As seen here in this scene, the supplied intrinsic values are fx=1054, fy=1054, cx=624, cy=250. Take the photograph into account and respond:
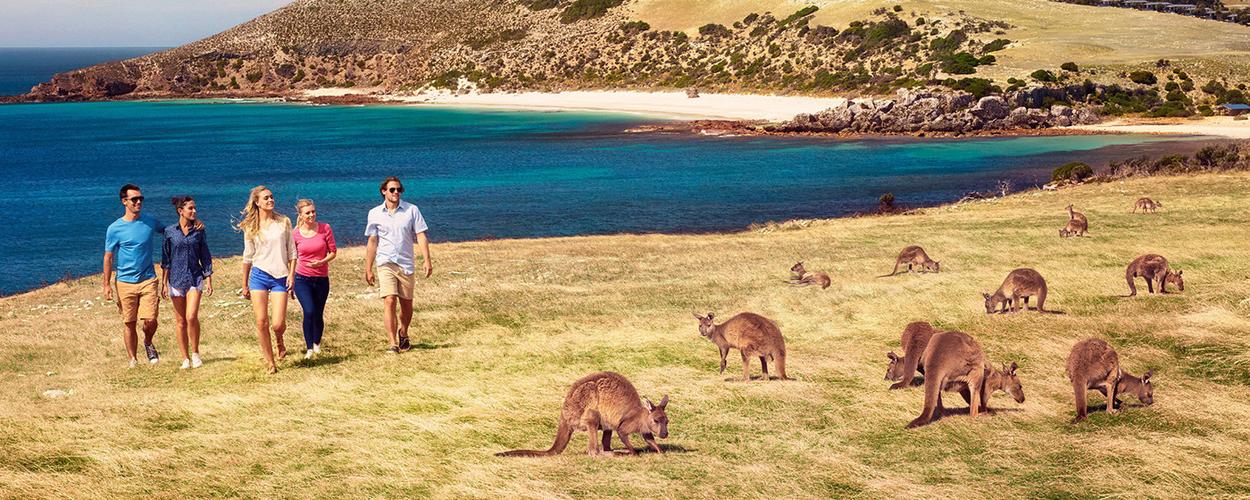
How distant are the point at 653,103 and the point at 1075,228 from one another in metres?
101

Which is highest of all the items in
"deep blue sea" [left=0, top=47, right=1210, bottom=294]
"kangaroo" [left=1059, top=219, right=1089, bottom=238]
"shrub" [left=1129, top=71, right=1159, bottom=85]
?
"shrub" [left=1129, top=71, right=1159, bottom=85]

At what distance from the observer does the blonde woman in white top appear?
14852 millimetres

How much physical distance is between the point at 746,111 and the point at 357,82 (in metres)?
93.9

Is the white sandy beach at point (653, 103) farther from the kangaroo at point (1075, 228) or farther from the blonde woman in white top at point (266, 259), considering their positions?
the blonde woman in white top at point (266, 259)

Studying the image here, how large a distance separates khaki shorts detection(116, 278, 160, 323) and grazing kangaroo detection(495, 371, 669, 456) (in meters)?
8.51

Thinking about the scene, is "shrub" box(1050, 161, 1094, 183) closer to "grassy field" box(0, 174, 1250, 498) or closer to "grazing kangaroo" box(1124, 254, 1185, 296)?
"grassy field" box(0, 174, 1250, 498)

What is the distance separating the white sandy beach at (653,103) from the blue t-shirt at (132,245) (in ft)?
292

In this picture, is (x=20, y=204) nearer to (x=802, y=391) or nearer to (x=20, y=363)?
(x=20, y=363)

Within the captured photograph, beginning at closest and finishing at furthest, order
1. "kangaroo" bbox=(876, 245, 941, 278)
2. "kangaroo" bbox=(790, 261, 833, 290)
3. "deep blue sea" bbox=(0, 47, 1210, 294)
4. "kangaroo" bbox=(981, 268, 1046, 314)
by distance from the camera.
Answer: "kangaroo" bbox=(981, 268, 1046, 314) → "kangaroo" bbox=(790, 261, 833, 290) → "kangaroo" bbox=(876, 245, 941, 278) → "deep blue sea" bbox=(0, 47, 1210, 294)

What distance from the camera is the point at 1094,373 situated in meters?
11.8

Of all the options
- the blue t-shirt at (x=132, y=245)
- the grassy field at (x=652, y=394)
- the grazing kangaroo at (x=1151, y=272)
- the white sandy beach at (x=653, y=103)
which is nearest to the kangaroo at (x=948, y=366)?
the grassy field at (x=652, y=394)

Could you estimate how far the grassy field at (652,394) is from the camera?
10297mm

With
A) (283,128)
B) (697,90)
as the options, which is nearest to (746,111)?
(697,90)

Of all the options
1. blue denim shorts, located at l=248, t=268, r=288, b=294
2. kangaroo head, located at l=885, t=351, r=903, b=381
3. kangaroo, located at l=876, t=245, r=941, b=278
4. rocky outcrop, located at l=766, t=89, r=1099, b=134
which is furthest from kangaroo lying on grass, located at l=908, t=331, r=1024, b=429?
rocky outcrop, located at l=766, t=89, r=1099, b=134
